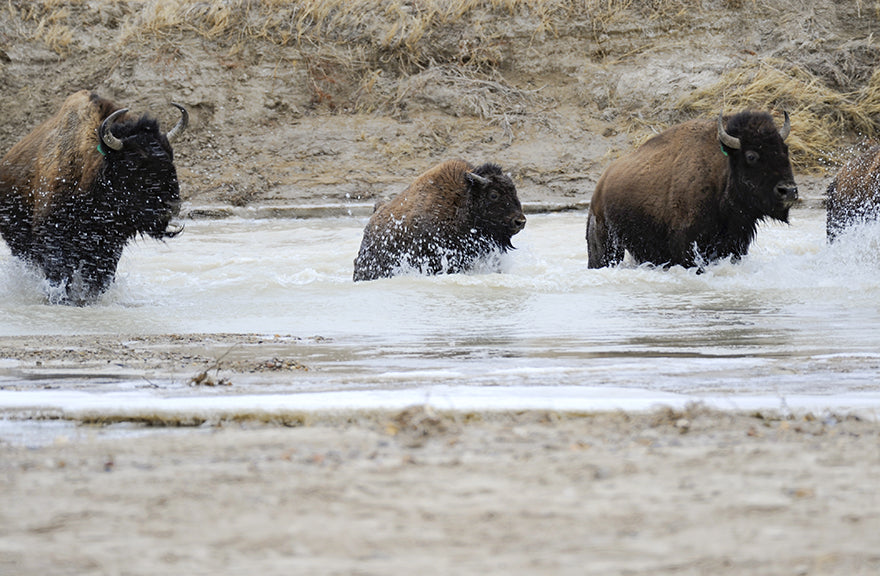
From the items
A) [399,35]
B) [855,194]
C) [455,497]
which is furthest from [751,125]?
[399,35]

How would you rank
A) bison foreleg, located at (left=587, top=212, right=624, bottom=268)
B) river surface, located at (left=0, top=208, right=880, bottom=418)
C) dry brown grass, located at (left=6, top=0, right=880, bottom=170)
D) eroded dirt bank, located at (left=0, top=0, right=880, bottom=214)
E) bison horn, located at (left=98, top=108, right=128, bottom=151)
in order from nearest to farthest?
river surface, located at (left=0, top=208, right=880, bottom=418), bison horn, located at (left=98, top=108, right=128, bottom=151), bison foreleg, located at (left=587, top=212, right=624, bottom=268), eroded dirt bank, located at (left=0, top=0, right=880, bottom=214), dry brown grass, located at (left=6, top=0, right=880, bottom=170)

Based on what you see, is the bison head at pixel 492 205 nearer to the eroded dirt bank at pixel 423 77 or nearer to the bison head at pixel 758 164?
the bison head at pixel 758 164

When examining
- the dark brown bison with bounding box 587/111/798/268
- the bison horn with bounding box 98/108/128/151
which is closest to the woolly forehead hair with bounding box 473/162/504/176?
the dark brown bison with bounding box 587/111/798/268

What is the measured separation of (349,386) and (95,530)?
1.77 metres

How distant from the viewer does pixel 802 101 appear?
20594mm

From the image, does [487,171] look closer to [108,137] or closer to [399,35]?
[108,137]

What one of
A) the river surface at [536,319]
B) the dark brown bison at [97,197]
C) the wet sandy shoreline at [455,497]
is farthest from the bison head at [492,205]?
the wet sandy shoreline at [455,497]

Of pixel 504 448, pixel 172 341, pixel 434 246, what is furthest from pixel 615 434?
pixel 434 246

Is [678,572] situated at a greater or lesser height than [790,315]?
greater

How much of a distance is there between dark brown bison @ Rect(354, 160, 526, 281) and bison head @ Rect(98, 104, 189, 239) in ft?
7.06

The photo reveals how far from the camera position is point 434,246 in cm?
1023

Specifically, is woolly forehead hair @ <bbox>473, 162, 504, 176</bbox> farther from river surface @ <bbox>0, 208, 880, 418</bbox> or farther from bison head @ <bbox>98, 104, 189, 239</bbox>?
bison head @ <bbox>98, 104, 189, 239</bbox>

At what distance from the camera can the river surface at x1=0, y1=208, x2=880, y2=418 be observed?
14.3 feet

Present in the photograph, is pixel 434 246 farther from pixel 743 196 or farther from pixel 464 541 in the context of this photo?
pixel 464 541
